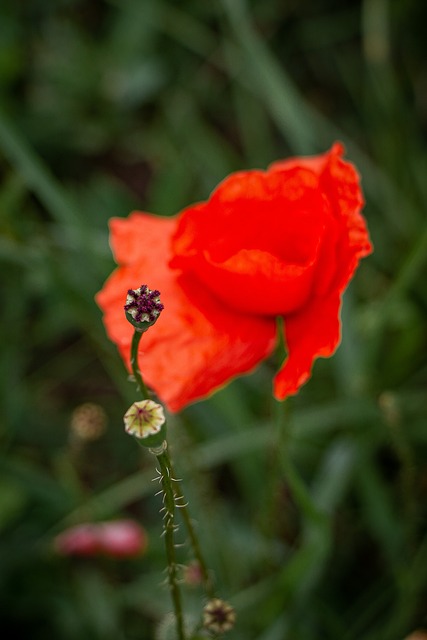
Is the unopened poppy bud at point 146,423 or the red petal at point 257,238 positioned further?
the red petal at point 257,238

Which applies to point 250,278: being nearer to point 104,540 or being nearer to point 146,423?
point 146,423

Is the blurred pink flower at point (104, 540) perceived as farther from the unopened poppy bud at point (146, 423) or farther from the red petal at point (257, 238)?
the unopened poppy bud at point (146, 423)

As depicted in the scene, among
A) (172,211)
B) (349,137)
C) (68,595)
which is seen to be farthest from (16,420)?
(349,137)

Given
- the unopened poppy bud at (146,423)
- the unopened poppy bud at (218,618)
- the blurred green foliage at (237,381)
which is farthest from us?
the blurred green foliage at (237,381)

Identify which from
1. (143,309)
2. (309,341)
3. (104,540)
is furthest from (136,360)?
(104,540)

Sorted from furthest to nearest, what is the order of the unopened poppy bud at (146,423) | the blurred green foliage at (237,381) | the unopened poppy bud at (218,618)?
the blurred green foliage at (237,381) → the unopened poppy bud at (218,618) → the unopened poppy bud at (146,423)

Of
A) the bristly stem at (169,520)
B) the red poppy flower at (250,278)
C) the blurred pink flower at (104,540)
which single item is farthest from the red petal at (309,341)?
the blurred pink flower at (104,540)

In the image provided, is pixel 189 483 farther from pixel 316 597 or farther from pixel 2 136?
pixel 2 136
